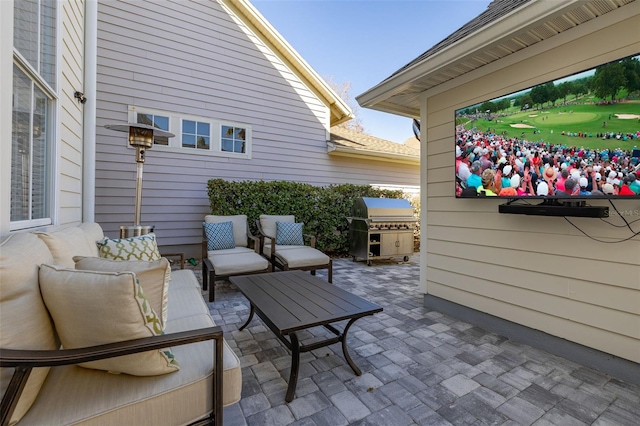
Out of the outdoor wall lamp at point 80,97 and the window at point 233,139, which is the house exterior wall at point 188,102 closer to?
the window at point 233,139

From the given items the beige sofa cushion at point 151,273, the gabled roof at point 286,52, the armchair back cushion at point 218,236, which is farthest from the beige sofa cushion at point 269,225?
the gabled roof at point 286,52

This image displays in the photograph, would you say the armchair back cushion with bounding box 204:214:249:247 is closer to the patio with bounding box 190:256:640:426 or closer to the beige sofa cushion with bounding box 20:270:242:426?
the patio with bounding box 190:256:640:426

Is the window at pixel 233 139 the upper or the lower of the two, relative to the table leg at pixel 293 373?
upper

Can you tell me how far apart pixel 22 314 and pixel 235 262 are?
107 inches

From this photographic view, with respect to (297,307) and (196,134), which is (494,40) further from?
(196,134)

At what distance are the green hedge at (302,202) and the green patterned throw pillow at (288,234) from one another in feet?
2.87

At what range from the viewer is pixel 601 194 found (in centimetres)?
208

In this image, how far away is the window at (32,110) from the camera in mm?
1897

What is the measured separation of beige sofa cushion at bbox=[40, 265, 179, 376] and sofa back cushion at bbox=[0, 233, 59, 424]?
0.04 meters

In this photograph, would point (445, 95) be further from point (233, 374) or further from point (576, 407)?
point (233, 374)

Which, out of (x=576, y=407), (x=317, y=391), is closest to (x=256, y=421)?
(x=317, y=391)

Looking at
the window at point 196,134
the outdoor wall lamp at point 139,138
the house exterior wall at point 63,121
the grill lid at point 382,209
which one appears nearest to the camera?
the house exterior wall at point 63,121

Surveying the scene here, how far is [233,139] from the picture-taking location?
6.18 m

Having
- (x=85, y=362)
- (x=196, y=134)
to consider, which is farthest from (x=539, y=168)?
(x=196, y=134)
